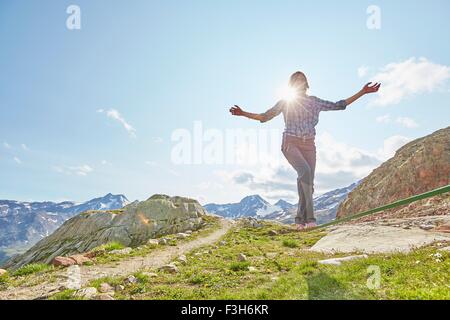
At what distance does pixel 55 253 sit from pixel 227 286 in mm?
55455

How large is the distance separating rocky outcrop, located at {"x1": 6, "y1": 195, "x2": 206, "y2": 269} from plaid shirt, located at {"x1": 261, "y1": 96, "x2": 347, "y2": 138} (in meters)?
41.7

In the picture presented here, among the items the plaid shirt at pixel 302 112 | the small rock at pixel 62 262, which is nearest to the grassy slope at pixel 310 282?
the plaid shirt at pixel 302 112

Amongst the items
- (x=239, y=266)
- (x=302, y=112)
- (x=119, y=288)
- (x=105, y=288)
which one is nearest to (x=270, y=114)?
(x=302, y=112)

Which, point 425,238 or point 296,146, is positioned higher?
point 296,146

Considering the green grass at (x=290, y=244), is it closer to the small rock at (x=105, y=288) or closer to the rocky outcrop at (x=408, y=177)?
the small rock at (x=105, y=288)

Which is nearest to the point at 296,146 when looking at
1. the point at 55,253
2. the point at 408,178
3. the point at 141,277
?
the point at 141,277

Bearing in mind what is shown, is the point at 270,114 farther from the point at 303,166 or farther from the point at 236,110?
the point at 303,166

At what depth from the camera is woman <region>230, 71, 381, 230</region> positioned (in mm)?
7219

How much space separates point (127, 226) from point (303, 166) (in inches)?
1890

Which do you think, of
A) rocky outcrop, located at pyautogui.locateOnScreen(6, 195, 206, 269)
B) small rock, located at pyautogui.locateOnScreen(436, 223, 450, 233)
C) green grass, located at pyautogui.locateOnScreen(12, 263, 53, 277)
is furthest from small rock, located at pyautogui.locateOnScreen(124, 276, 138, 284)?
rocky outcrop, located at pyautogui.locateOnScreen(6, 195, 206, 269)

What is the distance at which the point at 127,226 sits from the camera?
49625 mm

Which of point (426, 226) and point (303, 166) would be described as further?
point (426, 226)
